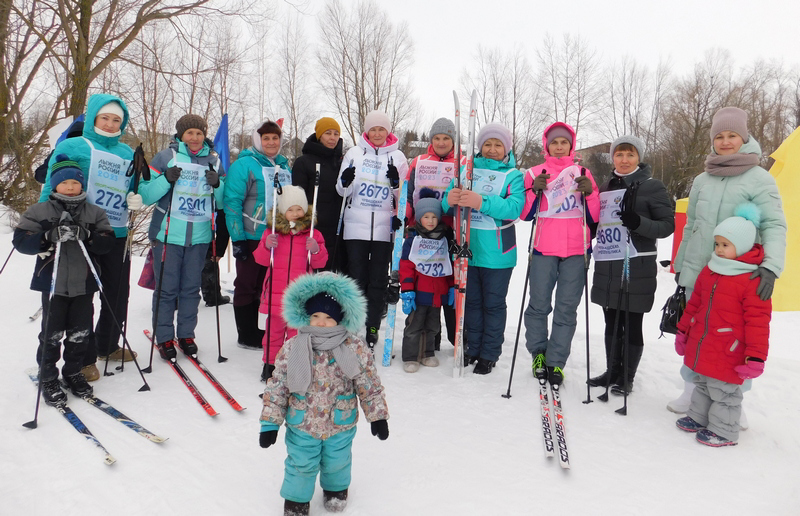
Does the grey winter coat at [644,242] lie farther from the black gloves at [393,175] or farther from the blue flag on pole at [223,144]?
the blue flag on pole at [223,144]

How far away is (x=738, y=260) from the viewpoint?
2.80 m

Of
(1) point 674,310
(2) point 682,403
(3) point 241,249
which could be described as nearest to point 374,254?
(3) point 241,249

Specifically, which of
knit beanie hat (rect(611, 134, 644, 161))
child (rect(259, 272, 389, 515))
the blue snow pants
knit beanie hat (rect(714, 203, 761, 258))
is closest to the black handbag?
knit beanie hat (rect(714, 203, 761, 258))

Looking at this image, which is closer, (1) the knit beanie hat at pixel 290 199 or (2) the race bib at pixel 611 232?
(2) the race bib at pixel 611 232

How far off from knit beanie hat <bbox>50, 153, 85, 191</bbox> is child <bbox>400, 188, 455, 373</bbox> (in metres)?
2.45

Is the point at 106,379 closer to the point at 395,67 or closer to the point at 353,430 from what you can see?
the point at 353,430

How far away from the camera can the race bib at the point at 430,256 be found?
12.9ft

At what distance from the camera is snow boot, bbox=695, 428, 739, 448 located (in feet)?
9.39

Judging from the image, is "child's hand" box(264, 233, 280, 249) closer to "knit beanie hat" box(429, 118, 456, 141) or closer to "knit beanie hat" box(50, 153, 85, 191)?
"knit beanie hat" box(50, 153, 85, 191)

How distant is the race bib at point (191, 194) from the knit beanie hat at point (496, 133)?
237 cm

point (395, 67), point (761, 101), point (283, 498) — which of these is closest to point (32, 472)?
point (283, 498)

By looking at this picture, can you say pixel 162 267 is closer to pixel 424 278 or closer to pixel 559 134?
pixel 424 278

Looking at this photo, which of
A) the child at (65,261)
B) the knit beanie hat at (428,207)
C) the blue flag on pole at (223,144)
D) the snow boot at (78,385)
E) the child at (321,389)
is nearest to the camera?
the child at (321,389)

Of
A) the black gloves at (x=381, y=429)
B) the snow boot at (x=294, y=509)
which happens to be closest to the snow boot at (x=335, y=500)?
the snow boot at (x=294, y=509)
